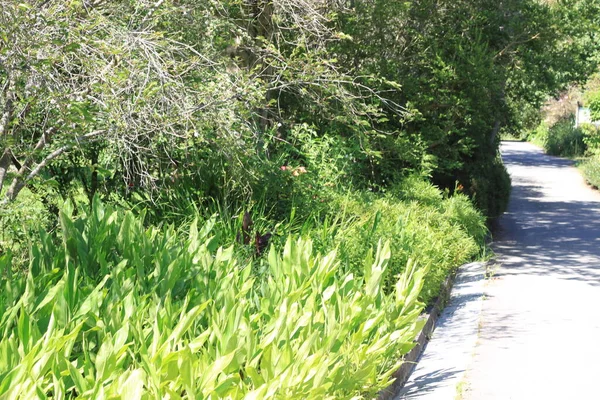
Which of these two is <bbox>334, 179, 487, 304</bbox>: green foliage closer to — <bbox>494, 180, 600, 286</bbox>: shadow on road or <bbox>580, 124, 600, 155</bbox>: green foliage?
<bbox>494, 180, 600, 286</bbox>: shadow on road

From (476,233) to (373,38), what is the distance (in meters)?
3.95

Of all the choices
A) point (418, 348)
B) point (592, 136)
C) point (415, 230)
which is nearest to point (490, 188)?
point (415, 230)

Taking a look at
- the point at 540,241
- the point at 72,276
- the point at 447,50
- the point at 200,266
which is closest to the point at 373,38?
the point at 447,50

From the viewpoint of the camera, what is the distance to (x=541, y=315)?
968 centimetres

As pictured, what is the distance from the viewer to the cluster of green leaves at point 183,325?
4148mm

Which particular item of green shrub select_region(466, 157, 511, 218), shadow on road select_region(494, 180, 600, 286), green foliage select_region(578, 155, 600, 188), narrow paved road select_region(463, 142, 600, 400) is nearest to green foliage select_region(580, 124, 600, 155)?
green foliage select_region(578, 155, 600, 188)

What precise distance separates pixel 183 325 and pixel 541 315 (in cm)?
600

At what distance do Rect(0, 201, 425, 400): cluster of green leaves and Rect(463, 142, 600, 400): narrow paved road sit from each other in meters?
1.08

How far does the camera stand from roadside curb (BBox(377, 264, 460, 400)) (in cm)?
655

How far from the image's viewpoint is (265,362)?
4.53 metres

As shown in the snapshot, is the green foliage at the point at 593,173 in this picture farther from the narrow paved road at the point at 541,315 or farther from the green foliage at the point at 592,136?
the narrow paved road at the point at 541,315

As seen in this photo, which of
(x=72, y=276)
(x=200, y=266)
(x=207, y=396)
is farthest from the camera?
(x=200, y=266)

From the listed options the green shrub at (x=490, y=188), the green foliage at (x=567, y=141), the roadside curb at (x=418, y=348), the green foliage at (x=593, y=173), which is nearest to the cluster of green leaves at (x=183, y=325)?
the roadside curb at (x=418, y=348)

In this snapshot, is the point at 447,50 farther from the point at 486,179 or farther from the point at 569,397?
the point at 569,397
